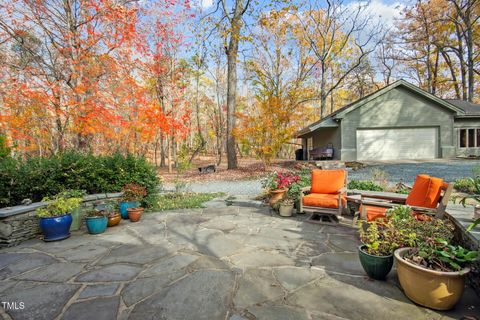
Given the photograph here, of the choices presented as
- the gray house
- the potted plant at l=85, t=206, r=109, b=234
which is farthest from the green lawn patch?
the gray house

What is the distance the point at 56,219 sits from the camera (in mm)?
3893

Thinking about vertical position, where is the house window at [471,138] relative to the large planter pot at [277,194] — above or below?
above

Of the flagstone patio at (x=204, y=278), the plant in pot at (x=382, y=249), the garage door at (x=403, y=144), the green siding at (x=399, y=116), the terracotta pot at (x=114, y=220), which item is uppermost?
the green siding at (x=399, y=116)

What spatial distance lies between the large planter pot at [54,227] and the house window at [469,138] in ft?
65.8

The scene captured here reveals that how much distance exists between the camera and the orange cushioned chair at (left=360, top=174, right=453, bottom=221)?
317 cm

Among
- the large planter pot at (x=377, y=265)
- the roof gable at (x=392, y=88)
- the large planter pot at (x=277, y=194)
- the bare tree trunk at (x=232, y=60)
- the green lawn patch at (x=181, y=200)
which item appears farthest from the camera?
the roof gable at (x=392, y=88)

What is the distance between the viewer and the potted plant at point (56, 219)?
387cm

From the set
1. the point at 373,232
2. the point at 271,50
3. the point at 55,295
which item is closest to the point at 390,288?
the point at 373,232

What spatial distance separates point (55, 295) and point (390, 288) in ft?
10.9

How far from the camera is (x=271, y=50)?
760 inches

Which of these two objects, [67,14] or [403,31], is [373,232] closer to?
[67,14]

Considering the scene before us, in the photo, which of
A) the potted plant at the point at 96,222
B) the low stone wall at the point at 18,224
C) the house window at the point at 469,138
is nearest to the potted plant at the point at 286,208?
the potted plant at the point at 96,222

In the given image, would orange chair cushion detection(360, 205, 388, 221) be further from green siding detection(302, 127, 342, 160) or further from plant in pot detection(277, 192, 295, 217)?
green siding detection(302, 127, 342, 160)

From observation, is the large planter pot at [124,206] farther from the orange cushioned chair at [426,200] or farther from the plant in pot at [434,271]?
the plant in pot at [434,271]
